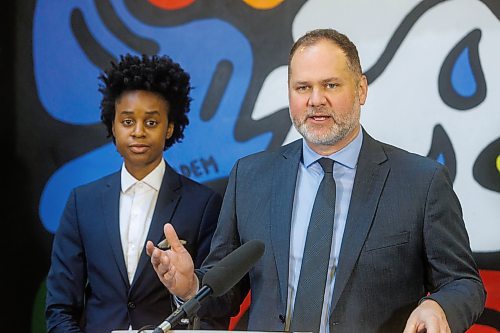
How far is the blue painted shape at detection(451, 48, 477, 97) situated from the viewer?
2.87m

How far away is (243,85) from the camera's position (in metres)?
3.13

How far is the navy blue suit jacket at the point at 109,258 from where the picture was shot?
106 inches

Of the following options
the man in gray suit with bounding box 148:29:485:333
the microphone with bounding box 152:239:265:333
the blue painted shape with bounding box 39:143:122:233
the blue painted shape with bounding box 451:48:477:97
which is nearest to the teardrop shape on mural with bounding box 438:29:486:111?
the blue painted shape with bounding box 451:48:477:97

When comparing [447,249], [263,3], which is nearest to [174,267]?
[447,249]

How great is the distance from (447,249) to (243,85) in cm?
149

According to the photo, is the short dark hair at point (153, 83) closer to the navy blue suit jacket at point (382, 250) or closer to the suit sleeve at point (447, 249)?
the navy blue suit jacket at point (382, 250)

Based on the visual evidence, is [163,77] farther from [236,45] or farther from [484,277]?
[484,277]

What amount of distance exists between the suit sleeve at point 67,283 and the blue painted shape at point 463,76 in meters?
1.67

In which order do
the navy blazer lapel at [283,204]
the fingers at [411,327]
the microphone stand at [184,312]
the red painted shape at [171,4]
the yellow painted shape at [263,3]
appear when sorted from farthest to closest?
the red painted shape at [171,4] → the yellow painted shape at [263,3] → the navy blazer lapel at [283,204] → the fingers at [411,327] → the microphone stand at [184,312]

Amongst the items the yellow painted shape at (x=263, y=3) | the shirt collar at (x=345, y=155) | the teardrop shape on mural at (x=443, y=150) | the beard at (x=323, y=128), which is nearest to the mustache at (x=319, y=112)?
the beard at (x=323, y=128)

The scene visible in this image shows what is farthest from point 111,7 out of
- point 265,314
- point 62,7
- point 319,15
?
point 265,314

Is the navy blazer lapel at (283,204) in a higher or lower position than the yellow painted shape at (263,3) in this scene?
lower

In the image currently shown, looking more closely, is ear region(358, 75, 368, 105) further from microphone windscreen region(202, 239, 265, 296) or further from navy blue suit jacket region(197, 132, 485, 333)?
microphone windscreen region(202, 239, 265, 296)

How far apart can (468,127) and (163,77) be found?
1.29 meters
